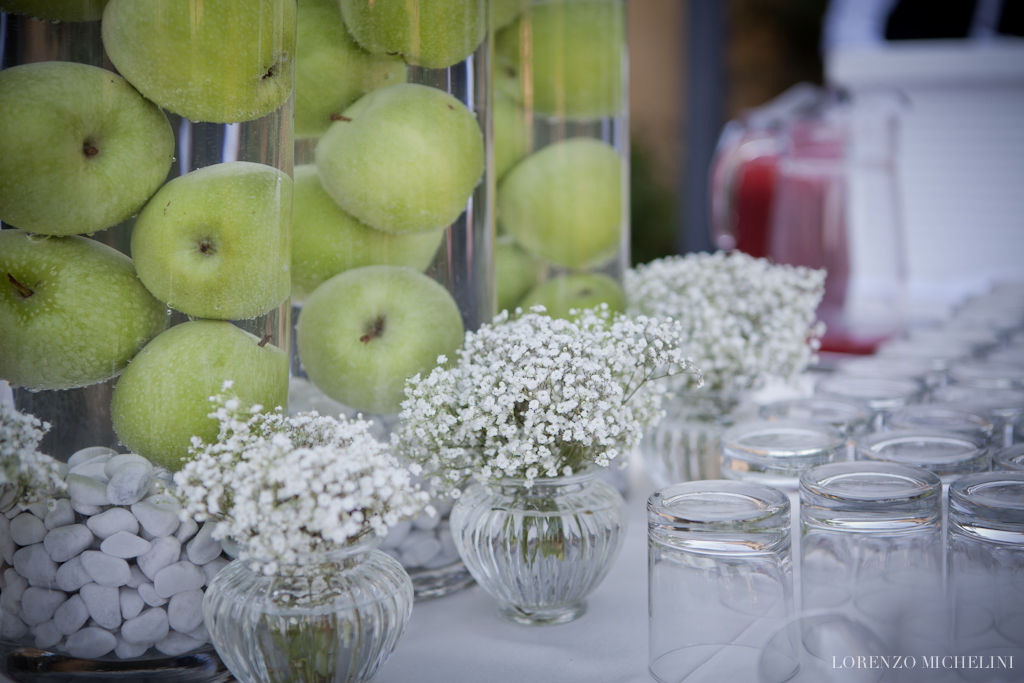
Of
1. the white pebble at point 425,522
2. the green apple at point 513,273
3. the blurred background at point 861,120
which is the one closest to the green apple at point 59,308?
the white pebble at point 425,522

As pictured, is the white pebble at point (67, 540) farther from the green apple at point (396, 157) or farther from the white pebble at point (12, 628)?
the green apple at point (396, 157)

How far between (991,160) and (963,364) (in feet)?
4.53

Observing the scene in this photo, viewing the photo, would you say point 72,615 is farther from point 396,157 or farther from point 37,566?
point 396,157

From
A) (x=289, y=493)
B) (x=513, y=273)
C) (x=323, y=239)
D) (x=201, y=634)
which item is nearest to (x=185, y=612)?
(x=201, y=634)

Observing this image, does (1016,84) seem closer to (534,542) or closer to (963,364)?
(963,364)

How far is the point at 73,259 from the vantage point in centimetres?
41

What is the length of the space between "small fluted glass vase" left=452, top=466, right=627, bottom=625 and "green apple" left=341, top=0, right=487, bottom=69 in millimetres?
257

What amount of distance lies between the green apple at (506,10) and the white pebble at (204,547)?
1.35ft

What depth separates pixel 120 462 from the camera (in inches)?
16.4

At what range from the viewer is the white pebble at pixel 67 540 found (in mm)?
413

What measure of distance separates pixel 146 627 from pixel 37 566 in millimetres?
62

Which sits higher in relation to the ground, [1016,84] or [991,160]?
[1016,84]

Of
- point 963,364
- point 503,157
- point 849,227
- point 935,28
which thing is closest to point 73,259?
point 503,157

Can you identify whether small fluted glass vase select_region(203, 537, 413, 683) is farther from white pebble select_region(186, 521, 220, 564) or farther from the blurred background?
the blurred background
